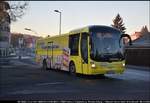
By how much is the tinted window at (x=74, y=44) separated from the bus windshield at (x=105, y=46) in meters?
2.11

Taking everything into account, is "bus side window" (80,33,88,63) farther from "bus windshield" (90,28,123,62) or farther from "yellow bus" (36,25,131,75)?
"bus windshield" (90,28,123,62)

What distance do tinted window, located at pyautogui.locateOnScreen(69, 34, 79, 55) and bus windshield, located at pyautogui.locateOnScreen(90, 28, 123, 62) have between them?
211 cm

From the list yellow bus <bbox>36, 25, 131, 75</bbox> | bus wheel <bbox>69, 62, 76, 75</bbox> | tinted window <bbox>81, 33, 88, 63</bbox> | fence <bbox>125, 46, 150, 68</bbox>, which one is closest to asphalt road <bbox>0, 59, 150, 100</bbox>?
yellow bus <bbox>36, 25, 131, 75</bbox>

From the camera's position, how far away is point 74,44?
85.8ft

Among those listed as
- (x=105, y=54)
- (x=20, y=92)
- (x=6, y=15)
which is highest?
(x=6, y=15)

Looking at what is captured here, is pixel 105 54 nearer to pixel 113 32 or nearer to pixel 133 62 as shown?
pixel 113 32

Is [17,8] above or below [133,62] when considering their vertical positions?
above

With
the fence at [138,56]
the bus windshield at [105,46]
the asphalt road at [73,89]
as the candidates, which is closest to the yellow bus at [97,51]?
the bus windshield at [105,46]

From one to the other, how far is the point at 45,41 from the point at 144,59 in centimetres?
1995

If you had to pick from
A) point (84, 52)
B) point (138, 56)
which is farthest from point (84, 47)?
point (138, 56)

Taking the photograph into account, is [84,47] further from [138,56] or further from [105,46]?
[138,56]

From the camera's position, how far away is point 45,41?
1395 inches

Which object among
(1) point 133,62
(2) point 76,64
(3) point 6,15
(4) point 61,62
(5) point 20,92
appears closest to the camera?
(5) point 20,92

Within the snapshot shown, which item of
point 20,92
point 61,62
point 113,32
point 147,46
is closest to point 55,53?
point 61,62
